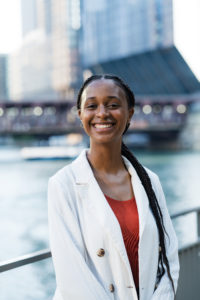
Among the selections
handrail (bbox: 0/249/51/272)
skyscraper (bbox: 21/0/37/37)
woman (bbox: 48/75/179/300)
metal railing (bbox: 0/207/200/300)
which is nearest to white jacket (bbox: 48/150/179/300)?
woman (bbox: 48/75/179/300)

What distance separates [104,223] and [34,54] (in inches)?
4471

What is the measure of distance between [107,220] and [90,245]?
0.13 m

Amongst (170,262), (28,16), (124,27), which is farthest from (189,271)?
(28,16)

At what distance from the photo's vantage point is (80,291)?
160 centimetres

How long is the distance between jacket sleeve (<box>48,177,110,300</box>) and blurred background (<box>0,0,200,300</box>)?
7981 mm

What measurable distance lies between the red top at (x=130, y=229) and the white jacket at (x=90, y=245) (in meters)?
0.03

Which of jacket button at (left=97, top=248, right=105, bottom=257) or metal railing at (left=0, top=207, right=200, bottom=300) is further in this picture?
metal railing at (left=0, top=207, right=200, bottom=300)

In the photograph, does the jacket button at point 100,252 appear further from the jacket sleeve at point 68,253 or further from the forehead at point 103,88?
the forehead at point 103,88

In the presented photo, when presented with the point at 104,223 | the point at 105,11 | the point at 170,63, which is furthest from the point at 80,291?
the point at 105,11

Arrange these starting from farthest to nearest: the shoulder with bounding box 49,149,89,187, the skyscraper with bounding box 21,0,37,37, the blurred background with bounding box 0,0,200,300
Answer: the skyscraper with bounding box 21,0,37,37 → the blurred background with bounding box 0,0,200,300 → the shoulder with bounding box 49,149,89,187

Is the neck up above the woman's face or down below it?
below

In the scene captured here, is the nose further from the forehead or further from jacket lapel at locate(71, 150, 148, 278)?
jacket lapel at locate(71, 150, 148, 278)

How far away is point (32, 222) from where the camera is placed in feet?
50.1

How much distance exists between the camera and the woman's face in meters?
1.83
